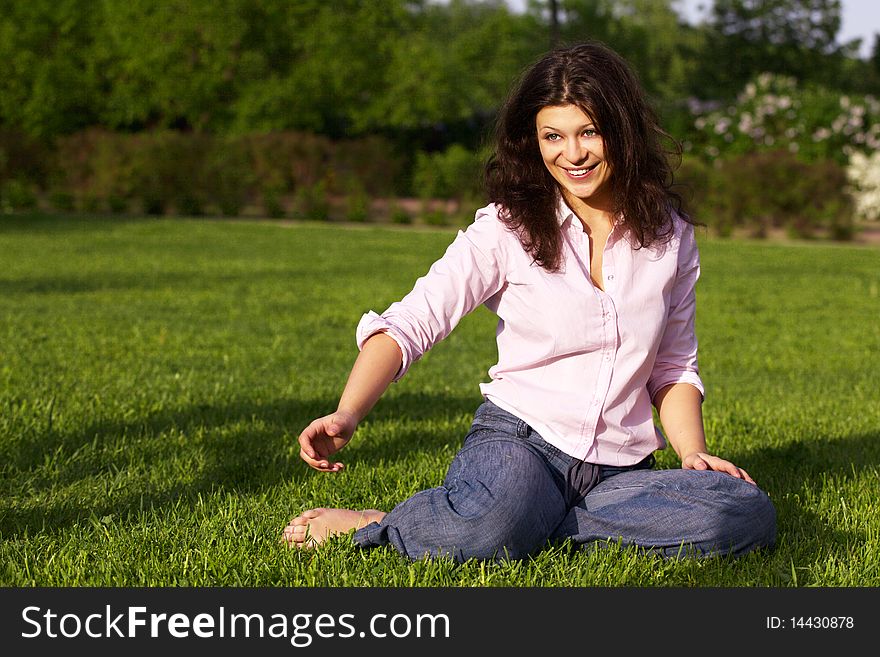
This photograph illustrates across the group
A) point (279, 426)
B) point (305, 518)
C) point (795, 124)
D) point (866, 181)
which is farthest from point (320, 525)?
point (795, 124)

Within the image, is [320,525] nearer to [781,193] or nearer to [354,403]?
[354,403]

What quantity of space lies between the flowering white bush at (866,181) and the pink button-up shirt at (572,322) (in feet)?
60.4

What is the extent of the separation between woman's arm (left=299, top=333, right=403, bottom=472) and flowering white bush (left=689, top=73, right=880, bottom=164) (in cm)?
2013

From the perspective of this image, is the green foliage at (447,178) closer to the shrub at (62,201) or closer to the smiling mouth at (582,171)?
the shrub at (62,201)

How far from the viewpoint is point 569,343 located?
10.9ft

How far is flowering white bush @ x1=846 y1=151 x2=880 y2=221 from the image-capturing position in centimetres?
2095

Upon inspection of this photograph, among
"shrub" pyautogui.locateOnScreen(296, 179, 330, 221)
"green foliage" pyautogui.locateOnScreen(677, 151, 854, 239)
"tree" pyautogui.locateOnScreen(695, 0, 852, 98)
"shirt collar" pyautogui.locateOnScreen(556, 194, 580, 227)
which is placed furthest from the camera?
"tree" pyautogui.locateOnScreen(695, 0, 852, 98)

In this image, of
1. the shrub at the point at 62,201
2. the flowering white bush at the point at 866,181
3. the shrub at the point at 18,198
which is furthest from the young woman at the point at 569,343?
the shrub at the point at 62,201

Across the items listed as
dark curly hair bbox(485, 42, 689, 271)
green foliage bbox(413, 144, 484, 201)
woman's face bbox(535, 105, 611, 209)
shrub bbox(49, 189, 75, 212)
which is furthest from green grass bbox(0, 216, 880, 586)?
green foliage bbox(413, 144, 484, 201)

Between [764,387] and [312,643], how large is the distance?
14.8ft

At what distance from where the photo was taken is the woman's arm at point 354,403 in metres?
2.81

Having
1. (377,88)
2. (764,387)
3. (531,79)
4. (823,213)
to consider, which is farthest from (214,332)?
(377,88)

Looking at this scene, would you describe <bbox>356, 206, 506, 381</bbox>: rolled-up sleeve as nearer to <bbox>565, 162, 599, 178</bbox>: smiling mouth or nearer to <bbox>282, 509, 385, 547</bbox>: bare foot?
<bbox>565, 162, 599, 178</bbox>: smiling mouth

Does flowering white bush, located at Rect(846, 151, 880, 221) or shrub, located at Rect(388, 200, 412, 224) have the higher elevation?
flowering white bush, located at Rect(846, 151, 880, 221)
